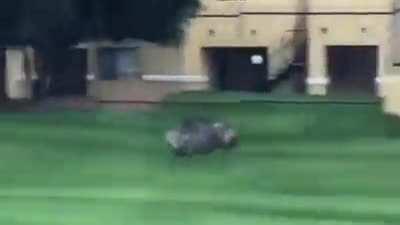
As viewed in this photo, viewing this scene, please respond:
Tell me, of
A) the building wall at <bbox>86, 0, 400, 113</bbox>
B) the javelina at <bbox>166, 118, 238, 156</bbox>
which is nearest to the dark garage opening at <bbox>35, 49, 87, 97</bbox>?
the building wall at <bbox>86, 0, 400, 113</bbox>

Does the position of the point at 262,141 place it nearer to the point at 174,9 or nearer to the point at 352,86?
the point at 174,9

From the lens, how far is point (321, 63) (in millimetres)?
25859

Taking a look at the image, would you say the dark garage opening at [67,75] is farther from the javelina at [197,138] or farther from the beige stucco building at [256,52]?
the javelina at [197,138]

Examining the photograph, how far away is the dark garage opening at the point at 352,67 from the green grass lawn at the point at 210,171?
8.74 metres

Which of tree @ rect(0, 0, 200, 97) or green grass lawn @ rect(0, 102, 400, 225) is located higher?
tree @ rect(0, 0, 200, 97)

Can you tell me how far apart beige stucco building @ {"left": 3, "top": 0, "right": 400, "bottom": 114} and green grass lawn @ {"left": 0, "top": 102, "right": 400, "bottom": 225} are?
9027 mm

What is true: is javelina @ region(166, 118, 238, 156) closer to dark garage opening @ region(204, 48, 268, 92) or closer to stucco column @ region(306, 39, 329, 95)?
stucco column @ region(306, 39, 329, 95)

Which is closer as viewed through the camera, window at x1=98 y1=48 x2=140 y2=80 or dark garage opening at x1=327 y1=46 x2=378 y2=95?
dark garage opening at x1=327 y1=46 x2=378 y2=95

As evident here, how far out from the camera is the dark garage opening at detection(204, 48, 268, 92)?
26.4 metres

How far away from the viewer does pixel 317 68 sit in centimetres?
2584

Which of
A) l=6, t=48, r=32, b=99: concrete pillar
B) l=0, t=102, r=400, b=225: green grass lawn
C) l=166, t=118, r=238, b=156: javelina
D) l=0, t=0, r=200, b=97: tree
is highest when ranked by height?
l=0, t=0, r=200, b=97: tree

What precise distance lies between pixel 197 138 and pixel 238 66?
1413 cm

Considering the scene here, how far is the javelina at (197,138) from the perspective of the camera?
12497 mm

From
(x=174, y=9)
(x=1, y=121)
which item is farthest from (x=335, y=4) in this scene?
(x=1, y=121)
